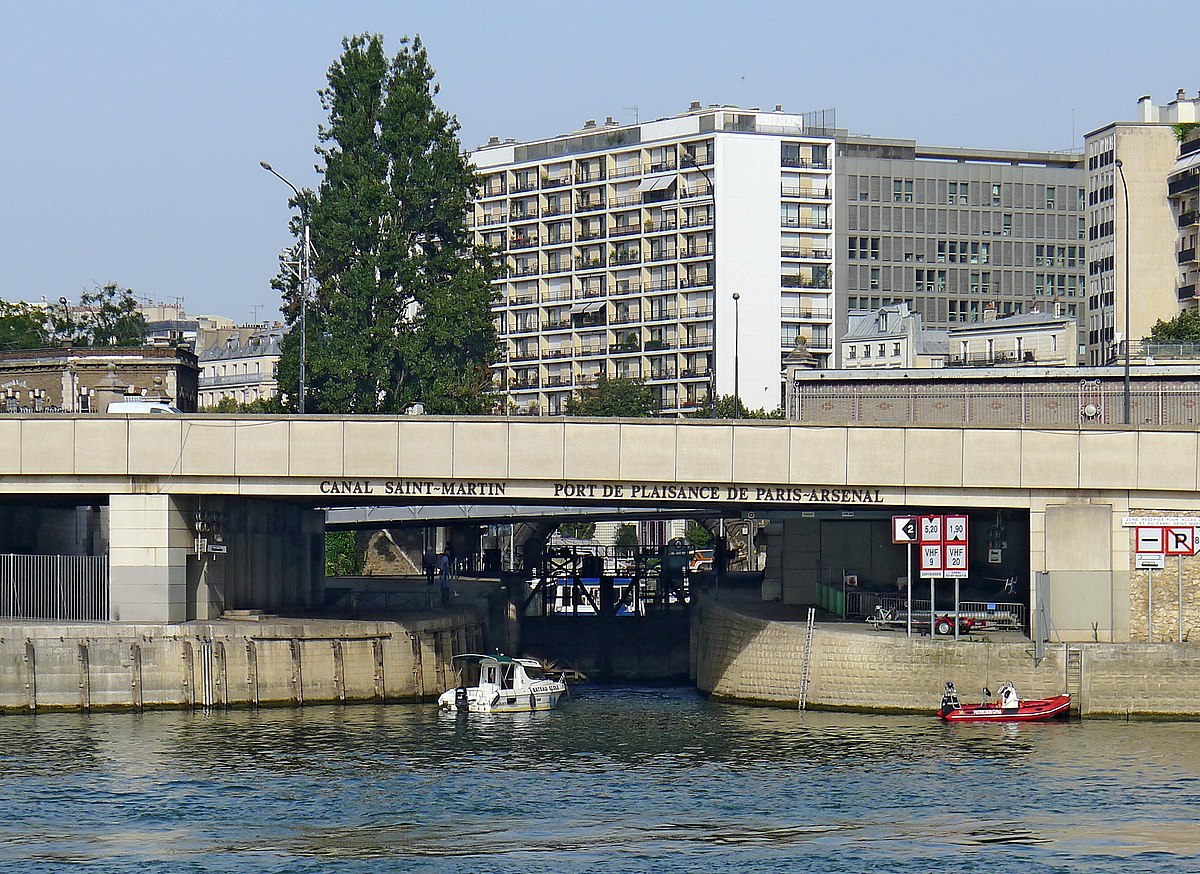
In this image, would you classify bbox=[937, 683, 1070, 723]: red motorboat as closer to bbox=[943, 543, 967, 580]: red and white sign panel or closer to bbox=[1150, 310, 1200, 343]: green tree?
bbox=[943, 543, 967, 580]: red and white sign panel

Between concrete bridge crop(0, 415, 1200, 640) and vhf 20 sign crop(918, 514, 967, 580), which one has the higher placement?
concrete bridge crop(0, 415, 1200, 640)

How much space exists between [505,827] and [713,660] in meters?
35.0

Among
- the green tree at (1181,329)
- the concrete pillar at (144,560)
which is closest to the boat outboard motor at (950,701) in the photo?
the concrete pillar at (144,560)

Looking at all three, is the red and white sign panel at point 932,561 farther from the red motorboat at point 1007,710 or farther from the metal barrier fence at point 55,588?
the metal barrier fence at point 55,588

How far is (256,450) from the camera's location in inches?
3177

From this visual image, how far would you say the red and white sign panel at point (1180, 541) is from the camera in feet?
252

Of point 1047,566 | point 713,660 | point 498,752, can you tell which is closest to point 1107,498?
point 1047,566

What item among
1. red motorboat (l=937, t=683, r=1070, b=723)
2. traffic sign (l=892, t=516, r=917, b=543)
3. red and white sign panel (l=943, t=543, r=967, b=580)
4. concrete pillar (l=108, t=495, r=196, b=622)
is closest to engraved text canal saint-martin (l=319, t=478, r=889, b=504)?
traffic sign (l=892, t=516, r=917, b=543)

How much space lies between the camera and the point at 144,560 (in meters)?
80.9

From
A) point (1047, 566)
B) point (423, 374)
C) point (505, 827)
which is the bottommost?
point (505, 827)

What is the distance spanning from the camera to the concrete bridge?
77.8 meters

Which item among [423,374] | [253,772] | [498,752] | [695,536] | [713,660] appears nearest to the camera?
[253,772]

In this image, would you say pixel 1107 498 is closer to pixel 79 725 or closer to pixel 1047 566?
pixel 1047 566

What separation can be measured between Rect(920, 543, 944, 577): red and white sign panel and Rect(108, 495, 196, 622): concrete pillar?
30787mm
